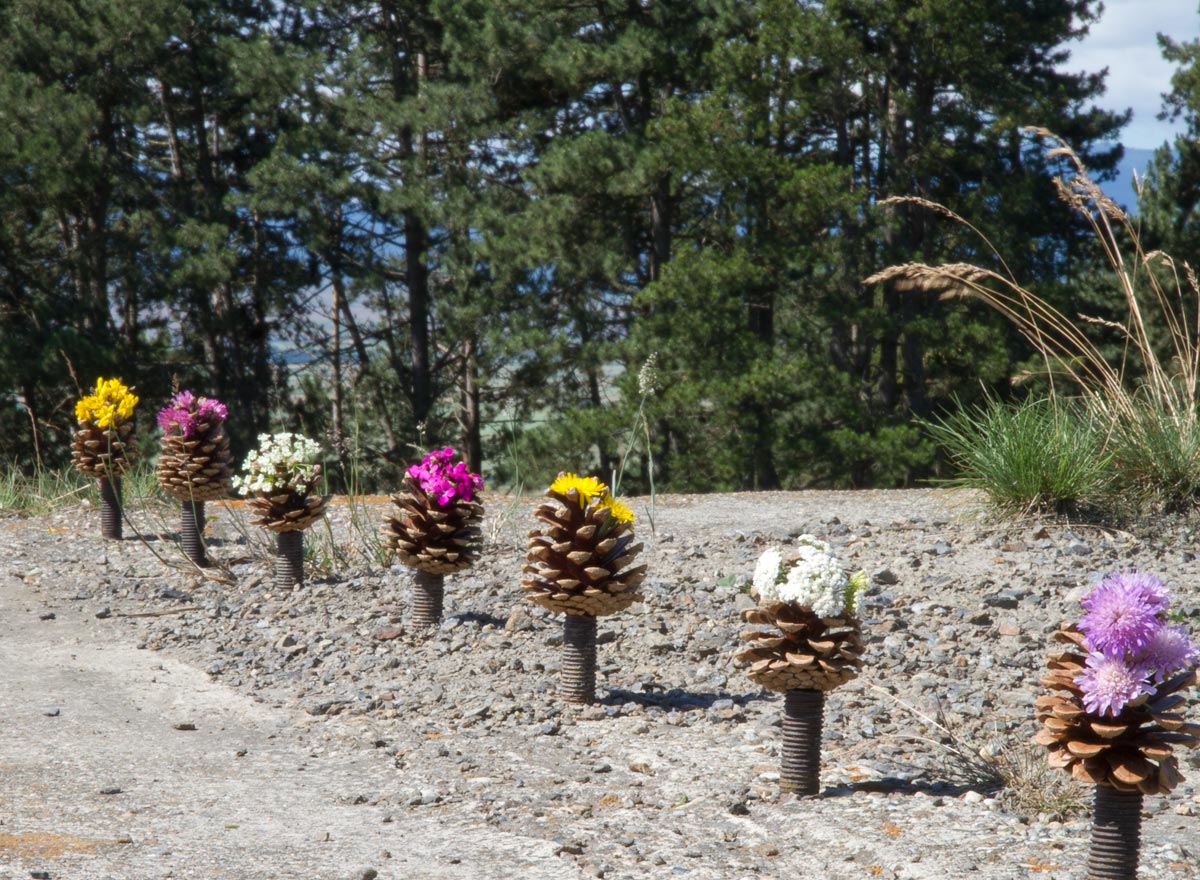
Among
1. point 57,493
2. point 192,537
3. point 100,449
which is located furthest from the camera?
point 57,493

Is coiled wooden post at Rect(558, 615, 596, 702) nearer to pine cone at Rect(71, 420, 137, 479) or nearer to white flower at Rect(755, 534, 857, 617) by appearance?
white flower at Rect(755, 534, 857, 617)

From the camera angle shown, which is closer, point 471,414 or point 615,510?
point 615,510

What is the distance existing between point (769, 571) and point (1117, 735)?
1.07 m

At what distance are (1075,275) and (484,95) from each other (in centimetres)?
814

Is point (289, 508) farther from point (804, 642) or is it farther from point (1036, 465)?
point (1036, 465)

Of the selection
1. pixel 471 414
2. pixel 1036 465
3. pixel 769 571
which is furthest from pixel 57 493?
pixel 769 571

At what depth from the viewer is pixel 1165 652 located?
8.14 ft

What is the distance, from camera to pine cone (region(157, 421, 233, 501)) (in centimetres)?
655

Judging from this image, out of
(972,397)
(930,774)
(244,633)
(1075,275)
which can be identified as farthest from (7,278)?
(930,774)

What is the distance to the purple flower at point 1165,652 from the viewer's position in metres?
2.48

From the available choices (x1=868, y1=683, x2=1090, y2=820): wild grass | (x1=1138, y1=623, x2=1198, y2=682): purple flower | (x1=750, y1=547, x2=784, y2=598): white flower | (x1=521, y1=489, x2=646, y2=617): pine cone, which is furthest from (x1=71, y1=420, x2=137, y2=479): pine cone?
(x1=1138, y1=623, x2=1198, y2=682): purple flower

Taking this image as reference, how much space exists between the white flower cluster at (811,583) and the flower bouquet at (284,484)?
125 inches

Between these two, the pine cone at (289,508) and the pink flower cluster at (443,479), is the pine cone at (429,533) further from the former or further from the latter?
the pine cone at (289,508)

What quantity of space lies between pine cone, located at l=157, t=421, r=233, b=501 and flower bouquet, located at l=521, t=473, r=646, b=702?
302cm
